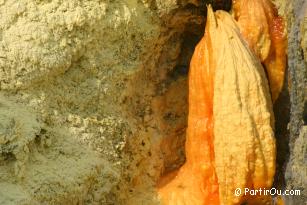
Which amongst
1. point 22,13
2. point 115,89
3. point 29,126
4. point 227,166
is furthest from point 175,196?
point 22,13

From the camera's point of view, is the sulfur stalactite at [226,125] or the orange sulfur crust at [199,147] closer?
the sulfur stalactite at [226,125]

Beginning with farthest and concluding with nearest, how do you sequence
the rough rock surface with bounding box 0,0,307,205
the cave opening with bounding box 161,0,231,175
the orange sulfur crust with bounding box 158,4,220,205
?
1. the cave opening with bounding box 161,0,231,175
2. the orange sulfur crust with bounding box 158,4,220,205
3. the rough rock surface with bounding box 0,0,307,205

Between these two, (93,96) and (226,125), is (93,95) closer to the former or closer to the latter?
(93,96)

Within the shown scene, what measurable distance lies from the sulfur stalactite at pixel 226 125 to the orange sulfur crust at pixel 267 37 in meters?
0.06

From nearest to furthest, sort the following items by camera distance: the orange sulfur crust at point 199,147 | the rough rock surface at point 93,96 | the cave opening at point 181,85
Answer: the rough rock surface at point 93,96
the orange sulfur crust at point 199,147
the cave opening at point 181,85

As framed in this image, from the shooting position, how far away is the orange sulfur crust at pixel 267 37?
9.25 ft

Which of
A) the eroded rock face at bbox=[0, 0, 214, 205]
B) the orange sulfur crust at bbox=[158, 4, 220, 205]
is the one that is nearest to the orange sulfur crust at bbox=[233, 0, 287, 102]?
the orange sulfur crust at bbox=[158, 4, 220, 205]

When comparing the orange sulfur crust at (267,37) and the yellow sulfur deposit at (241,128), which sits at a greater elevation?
the orange sulfur crust at (267,37)

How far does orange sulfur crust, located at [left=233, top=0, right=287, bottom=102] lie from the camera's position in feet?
9.25

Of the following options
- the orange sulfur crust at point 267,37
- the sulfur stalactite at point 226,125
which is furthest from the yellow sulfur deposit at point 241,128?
the orange sulfur crust at point 267,37

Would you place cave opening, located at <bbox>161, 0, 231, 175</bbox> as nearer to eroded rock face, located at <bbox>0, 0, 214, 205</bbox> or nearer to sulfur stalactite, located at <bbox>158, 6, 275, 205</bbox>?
eroded rock face, located at <bbox>0, 0, 214, 205</bbox>

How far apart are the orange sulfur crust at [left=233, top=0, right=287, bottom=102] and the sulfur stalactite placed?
0.06m

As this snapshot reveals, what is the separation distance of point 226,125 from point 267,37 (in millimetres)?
511

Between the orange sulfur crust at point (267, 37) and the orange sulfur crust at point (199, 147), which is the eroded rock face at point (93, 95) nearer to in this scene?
the orange sulfur crust at point (199, 147)
